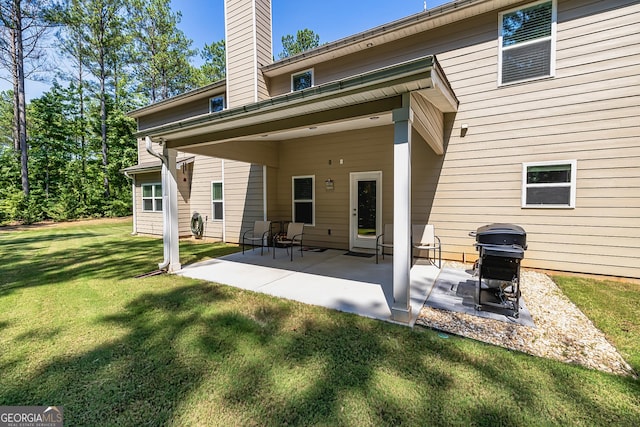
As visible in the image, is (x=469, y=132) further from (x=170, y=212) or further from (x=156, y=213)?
(x=156, y=213)

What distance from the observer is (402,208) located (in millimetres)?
3053

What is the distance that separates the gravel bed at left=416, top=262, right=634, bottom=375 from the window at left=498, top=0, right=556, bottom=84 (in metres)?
4.03

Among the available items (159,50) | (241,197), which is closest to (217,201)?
(241,197)

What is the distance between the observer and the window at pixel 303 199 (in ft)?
25.5

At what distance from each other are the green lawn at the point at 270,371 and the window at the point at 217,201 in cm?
549

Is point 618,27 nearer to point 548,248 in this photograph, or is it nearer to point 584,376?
point 548,248

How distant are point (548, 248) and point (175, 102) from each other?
11.7 metres

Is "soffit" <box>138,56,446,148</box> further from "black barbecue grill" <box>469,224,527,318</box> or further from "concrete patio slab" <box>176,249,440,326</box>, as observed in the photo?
"concrete patio slab" <box>176,249,440,326</box>

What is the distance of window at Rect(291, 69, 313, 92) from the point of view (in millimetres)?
7516

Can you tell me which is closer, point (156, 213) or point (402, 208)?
point (402, 208)

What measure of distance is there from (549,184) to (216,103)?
369 inches

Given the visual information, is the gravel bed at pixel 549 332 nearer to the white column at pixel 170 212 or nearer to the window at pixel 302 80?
the white column at pixel 170 212

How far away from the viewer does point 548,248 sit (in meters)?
5.01

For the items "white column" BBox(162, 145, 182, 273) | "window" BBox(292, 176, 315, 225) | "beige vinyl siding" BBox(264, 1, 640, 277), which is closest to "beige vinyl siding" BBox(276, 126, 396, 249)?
"window" BBox(292, 176, 315, 225)
